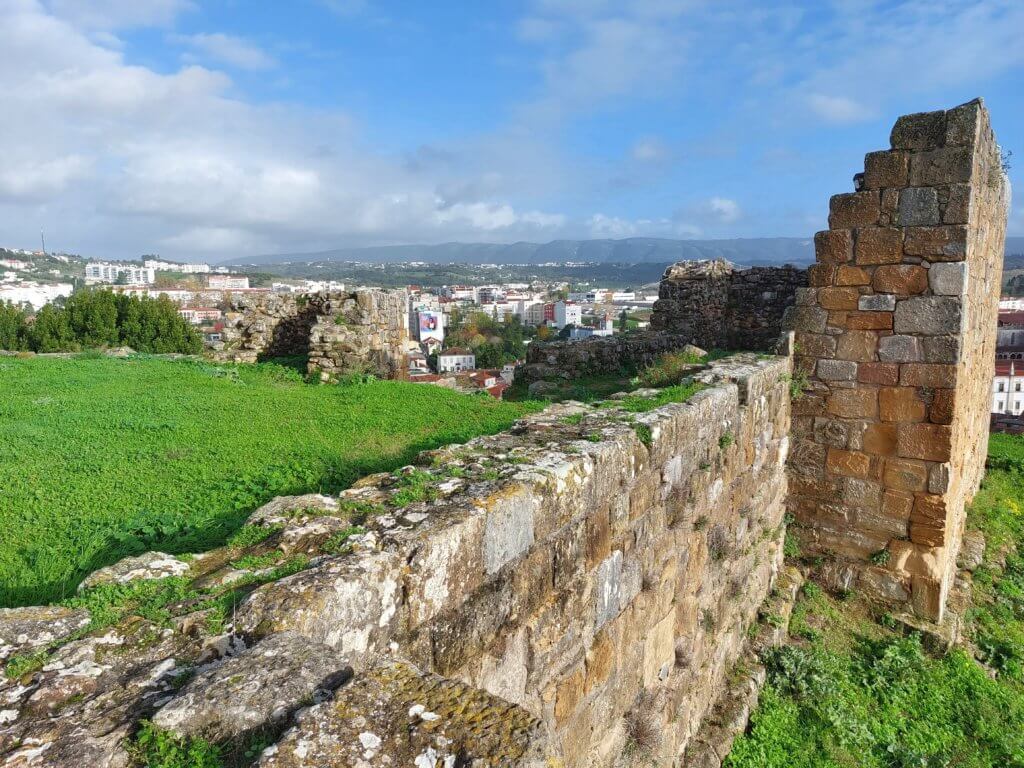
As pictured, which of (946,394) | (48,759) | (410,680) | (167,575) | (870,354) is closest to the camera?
(48,759)

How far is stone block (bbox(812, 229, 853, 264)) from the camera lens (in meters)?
6.90

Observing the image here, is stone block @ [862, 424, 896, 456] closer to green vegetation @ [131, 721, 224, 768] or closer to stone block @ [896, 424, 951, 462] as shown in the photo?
stone block @ [896, 424, 951, 462]

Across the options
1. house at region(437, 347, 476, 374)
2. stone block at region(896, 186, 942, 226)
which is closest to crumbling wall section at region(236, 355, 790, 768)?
stone block at region(896, 186, 942, 226)

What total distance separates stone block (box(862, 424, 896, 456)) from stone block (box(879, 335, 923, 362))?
0.71m

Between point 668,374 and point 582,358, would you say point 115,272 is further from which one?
point 668,374

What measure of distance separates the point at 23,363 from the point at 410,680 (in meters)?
11.4

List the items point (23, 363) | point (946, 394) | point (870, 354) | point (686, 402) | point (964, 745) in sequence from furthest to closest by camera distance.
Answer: point (23, 363)
point (870, 354)
point (946, 394)
point (964, 745)
point (686, 402)

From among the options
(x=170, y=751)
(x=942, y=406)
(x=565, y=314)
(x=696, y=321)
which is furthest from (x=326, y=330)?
(x=565, y=314)

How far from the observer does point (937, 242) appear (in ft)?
21.1

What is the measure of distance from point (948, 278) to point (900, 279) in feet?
1.35

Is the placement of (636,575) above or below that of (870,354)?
below

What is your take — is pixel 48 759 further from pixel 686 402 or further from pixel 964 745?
pixel 964 745

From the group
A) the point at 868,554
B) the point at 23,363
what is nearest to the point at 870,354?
the point at 868,554

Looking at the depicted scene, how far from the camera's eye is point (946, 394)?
641 cm
